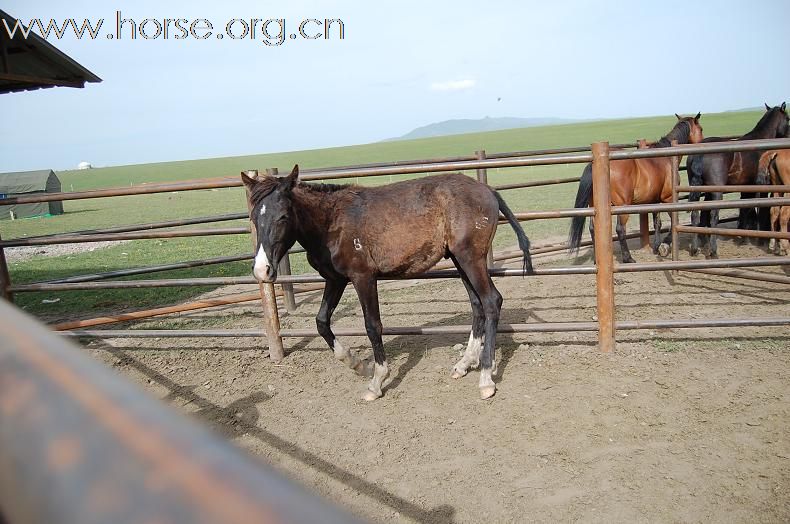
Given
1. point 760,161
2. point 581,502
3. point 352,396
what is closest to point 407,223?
point 352,396

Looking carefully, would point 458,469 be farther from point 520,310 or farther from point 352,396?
point 520,310

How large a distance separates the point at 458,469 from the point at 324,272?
6.05ft

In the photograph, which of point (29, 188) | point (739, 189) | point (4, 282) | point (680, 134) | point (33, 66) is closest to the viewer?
point (4, 282)

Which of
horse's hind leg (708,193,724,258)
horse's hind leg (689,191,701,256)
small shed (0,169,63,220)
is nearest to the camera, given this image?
horse's hind leg (708,193,724,258)

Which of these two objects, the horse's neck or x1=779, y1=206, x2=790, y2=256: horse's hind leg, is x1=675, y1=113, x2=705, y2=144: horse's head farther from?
the horse's neck

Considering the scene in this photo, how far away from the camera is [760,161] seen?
8609 millimetres

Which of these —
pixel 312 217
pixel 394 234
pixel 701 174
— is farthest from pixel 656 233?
pixel 312 217

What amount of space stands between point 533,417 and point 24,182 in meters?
32.9

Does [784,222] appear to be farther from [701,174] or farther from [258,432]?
[258,432]

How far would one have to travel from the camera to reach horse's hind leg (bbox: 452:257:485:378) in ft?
14.6

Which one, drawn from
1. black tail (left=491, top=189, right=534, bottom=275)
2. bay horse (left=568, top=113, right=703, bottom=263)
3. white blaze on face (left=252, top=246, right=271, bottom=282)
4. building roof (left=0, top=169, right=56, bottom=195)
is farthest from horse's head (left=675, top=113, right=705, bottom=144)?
building roof (left=0, top=169, right=56, bottom=195)

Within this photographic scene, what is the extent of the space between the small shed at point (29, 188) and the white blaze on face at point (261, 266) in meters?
27.5

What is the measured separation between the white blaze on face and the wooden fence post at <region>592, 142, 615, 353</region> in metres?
2.58

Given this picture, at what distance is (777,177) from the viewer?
8320 mm
